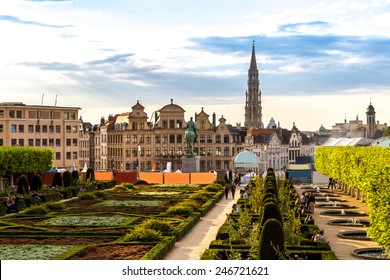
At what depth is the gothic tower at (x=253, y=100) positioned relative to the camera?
171 m

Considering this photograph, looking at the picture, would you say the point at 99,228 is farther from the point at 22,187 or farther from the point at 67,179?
the point at 67,179

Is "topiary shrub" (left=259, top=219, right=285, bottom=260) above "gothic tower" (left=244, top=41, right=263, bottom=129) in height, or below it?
below

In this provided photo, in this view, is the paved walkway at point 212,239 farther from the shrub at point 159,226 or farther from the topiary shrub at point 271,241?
the topiary shrub at point 271,241

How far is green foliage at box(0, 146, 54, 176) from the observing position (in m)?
64.4

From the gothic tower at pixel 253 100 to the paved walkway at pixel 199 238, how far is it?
416ft

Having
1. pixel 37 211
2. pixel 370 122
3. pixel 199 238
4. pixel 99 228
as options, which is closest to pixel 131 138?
pixel 370 122

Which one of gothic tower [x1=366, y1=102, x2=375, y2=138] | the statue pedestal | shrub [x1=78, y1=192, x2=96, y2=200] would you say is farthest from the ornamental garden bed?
gothic tower [x1=366, y1=102, x2=375, y2=138]

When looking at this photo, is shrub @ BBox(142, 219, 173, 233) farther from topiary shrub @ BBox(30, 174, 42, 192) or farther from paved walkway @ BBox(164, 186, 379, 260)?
topiary shrub @ BBox(30, 174, 42, 192)

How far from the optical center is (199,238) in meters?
31.2

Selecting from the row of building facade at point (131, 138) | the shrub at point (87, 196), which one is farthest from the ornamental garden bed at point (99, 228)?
the row of building facade at point (131, 138)

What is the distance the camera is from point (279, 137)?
493 feet

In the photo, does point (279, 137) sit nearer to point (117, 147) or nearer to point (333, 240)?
point (117, 147)

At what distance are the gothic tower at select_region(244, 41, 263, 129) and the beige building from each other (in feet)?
215
